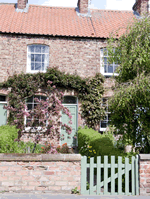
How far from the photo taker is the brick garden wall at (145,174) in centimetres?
524

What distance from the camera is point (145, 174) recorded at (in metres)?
5.26

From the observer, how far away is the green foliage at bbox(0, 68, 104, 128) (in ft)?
40.2

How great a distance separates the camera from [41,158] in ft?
17.3

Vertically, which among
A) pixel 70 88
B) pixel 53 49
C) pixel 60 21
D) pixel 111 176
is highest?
pixel 60 21

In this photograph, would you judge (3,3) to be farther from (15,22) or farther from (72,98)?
(72,98)

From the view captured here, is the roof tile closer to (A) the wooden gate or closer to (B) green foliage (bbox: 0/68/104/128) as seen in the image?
(B) green foliage (bbox: 0/68/104/128)

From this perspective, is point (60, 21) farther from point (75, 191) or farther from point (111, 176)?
point (75, 191)

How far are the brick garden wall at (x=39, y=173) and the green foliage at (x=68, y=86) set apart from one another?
7137mm

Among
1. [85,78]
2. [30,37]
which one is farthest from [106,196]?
[30,37]

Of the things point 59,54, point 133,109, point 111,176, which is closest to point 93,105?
point 59,54

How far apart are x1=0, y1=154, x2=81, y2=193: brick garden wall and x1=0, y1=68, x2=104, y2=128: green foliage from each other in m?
7.14

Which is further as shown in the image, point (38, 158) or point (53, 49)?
point (53, 49)

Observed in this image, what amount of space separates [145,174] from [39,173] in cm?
263

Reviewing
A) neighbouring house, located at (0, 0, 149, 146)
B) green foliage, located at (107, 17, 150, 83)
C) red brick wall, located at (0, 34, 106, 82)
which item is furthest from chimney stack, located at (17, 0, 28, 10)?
green foliage, located at (107, 17, 150, 83)
